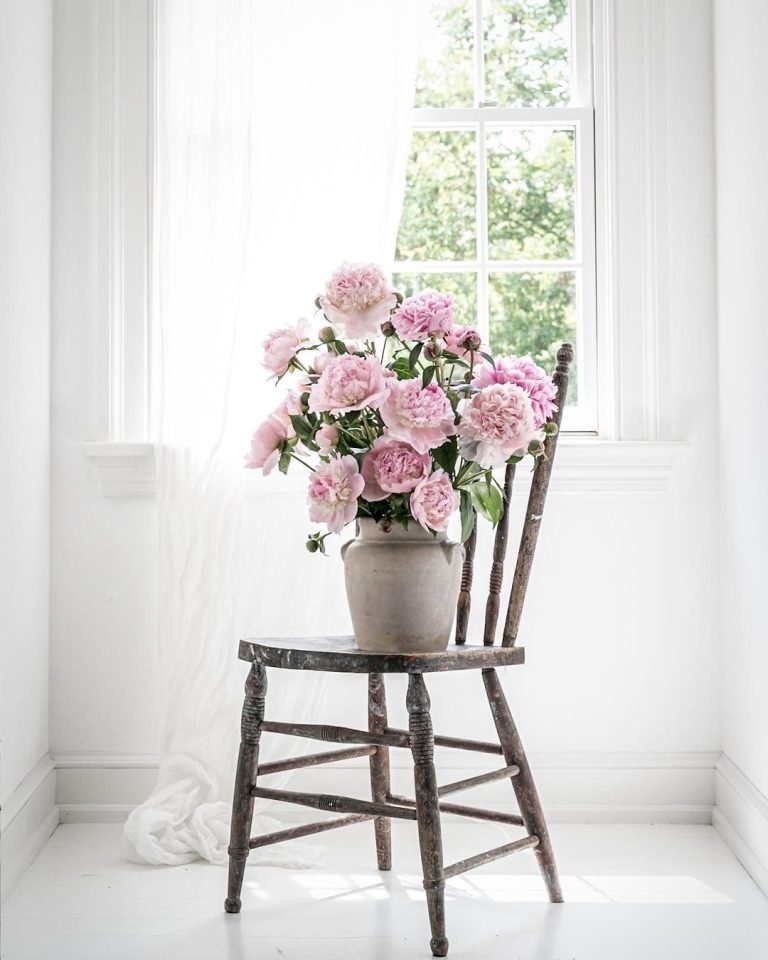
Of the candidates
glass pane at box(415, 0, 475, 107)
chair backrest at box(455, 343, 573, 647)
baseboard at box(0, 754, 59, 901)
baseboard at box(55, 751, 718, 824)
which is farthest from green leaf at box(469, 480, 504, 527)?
glass pane at box(415, 0, 475, 107)

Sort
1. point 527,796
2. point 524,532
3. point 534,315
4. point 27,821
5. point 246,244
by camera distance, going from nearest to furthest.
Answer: point 527,796
point 524,532
point 27,821
point 246,244
point 534,315

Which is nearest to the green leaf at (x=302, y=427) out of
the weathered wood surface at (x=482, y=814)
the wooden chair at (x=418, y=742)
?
the wooden chair at (x=418, y=742)

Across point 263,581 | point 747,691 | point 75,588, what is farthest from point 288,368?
point 747,691

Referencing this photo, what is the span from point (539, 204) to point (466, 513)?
1166mm

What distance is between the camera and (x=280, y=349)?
1.82 meters

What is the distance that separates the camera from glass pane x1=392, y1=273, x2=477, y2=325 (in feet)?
8.66

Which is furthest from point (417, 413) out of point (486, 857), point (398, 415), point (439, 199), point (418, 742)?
point (439, 199)

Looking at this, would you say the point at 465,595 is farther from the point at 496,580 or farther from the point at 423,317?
the point at 423,317

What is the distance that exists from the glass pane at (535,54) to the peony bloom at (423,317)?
1.16m

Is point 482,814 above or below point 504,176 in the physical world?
below

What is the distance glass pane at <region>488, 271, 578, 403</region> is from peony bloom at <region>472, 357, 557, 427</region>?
0.83 metres

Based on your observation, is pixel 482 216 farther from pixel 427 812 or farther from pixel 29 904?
pixel 29 904

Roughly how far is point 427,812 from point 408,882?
45cm

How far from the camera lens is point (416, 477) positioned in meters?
1.70
